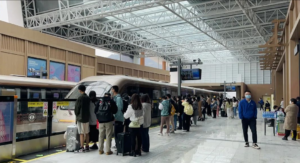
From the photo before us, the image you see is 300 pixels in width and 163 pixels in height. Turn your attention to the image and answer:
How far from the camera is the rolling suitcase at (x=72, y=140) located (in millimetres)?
6711

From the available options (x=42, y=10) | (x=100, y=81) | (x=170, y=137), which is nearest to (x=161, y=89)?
(x=100, y=81)

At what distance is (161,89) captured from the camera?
15820mm

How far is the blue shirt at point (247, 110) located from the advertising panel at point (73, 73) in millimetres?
17080

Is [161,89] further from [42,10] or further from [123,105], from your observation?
[42,10]

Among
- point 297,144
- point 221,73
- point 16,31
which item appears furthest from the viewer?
point 221,73

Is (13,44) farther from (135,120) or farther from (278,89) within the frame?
(278,89)

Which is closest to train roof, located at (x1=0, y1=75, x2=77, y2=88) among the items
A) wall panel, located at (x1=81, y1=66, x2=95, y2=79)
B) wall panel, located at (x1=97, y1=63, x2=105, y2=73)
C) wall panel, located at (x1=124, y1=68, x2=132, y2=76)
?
wall panel, located at (x1=81, y1=66, x2=95, y2=79)

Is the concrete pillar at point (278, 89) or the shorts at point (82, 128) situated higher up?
the concrete pillar at point (278, 89)

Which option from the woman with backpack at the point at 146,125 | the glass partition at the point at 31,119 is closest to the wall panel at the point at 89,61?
the glass partition at the point at 31,119

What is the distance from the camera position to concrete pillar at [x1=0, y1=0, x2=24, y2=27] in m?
18.9

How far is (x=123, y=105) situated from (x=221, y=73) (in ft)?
149

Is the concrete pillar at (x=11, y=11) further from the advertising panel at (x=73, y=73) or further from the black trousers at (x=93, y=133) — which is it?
the black trousers at (x=93, y=133)

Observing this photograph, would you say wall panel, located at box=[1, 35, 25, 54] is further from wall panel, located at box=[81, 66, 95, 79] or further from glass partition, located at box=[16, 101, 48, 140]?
glass partition, located at box=[16, 101, 48, 140]

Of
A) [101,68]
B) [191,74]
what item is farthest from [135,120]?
[101,68]
